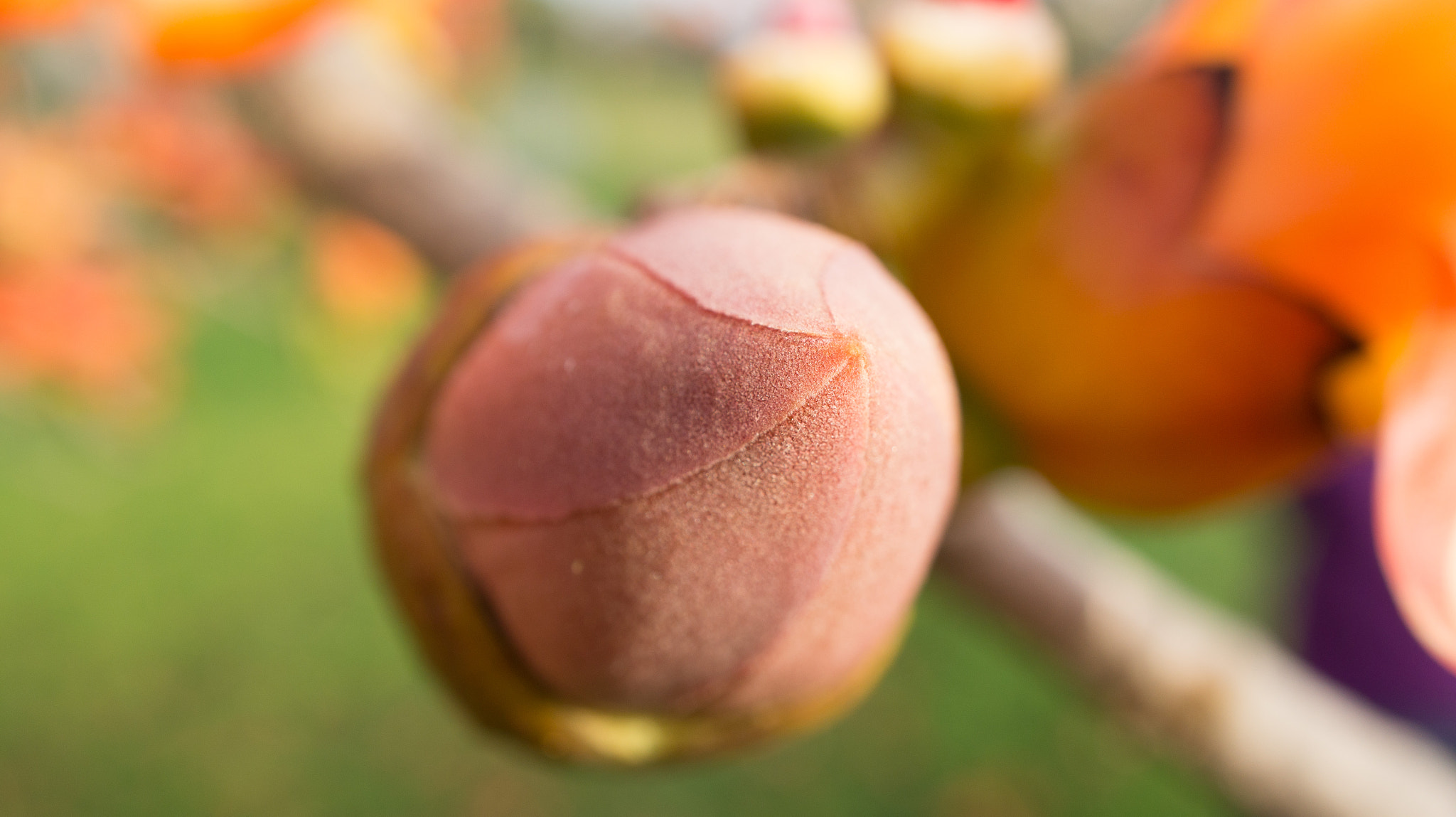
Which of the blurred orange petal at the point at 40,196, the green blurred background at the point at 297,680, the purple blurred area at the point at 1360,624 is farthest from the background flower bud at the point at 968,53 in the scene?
the blurred orange petal at the point at 40,196

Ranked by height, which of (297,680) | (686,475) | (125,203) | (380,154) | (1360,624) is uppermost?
(686,475)

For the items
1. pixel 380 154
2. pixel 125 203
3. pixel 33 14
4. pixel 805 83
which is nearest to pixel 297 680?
pixel 125 203

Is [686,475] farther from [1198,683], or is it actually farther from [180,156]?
[180,156]

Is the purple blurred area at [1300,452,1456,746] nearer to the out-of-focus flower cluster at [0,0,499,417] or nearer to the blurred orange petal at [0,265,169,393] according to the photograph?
the out-of-focus flower cluster at [0,0,499,417]

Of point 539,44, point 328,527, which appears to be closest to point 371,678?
point 328,527

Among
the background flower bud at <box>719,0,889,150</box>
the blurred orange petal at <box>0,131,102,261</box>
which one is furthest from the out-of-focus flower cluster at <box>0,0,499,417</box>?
the background flower bud at <box>719,0,889,150</box>

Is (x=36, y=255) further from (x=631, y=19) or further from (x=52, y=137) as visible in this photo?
(x=631, y=19)

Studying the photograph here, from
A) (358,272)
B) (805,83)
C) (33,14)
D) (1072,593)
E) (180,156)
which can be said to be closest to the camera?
(805,83)

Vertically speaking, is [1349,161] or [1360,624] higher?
[1349,161]
